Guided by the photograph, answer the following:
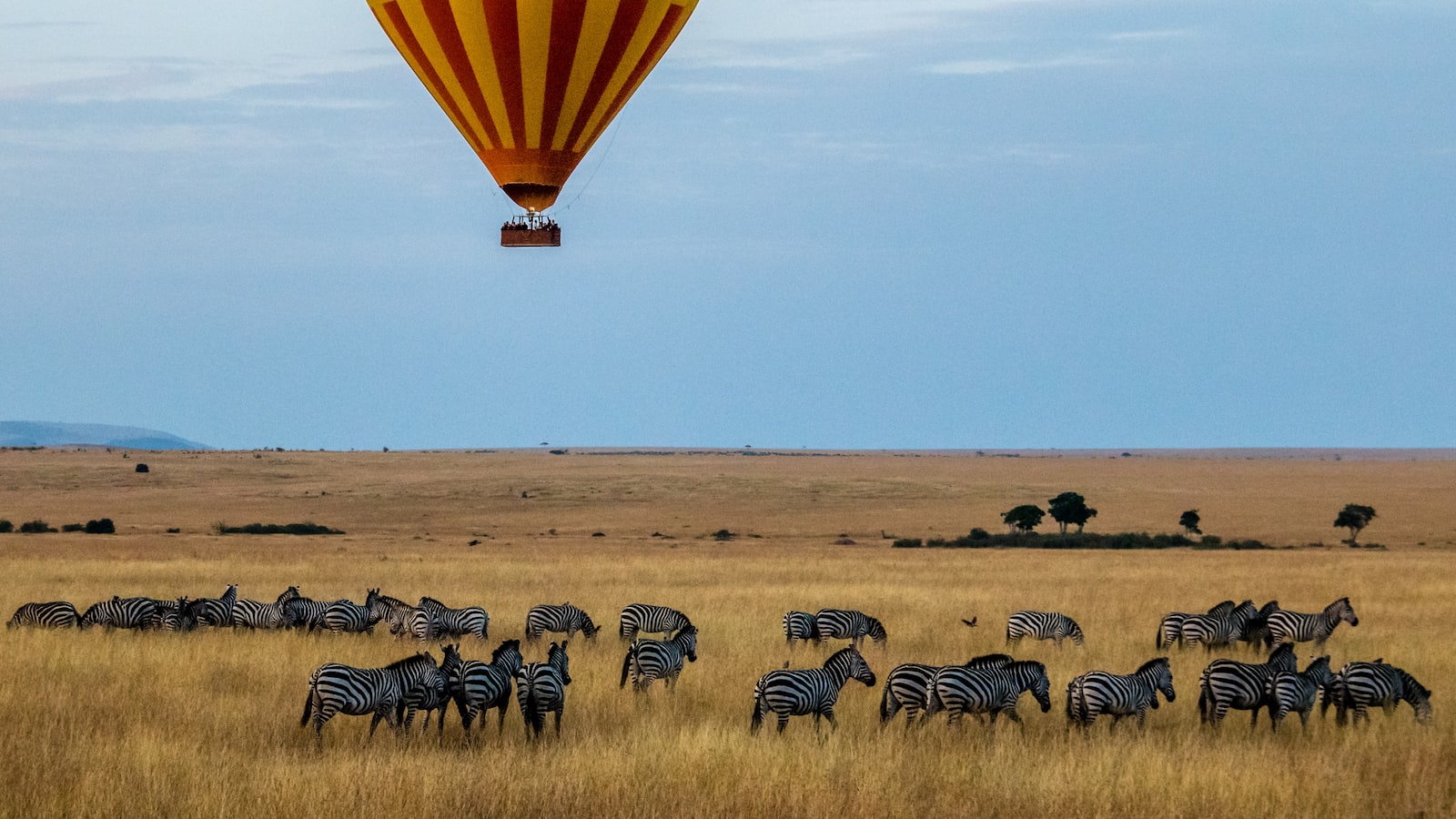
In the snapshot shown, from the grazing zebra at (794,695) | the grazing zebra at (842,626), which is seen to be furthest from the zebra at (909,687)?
the grazing zebra at (842,626)

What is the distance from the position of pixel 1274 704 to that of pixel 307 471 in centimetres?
9466

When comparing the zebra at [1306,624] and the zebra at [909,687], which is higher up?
the zebra at [1306,624]

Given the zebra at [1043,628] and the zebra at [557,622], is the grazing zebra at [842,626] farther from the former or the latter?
the zebra at [557,622]

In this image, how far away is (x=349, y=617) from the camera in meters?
21.5

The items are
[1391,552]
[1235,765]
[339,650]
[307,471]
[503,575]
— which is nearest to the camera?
[1235,765]

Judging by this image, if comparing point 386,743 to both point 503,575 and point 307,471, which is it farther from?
point 307,471

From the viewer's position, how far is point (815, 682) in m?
13.9

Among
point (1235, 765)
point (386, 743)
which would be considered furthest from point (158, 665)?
point (1235, 765)

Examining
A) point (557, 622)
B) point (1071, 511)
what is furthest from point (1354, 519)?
point (557, 622)

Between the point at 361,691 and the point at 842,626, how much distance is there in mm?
9129

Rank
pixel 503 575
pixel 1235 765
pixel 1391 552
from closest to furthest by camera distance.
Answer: pixel 1235 765, pixel 503 575, pixel 1391 552

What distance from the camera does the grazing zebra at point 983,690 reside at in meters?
13.7

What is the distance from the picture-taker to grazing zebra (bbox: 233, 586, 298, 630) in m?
21.8

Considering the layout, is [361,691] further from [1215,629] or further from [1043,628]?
[1215,629]
